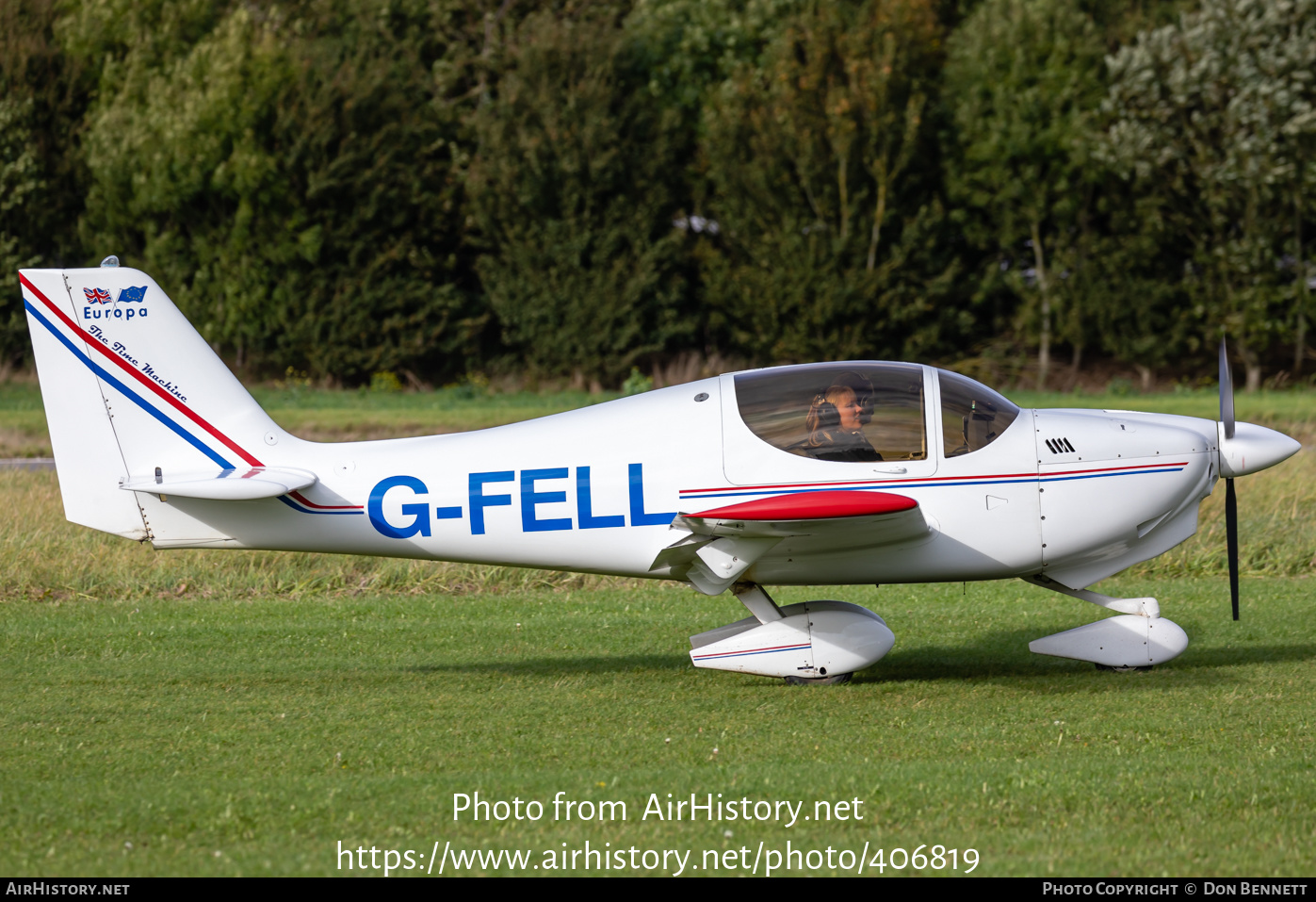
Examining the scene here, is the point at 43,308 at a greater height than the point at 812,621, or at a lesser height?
greater

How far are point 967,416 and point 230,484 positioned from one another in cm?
462

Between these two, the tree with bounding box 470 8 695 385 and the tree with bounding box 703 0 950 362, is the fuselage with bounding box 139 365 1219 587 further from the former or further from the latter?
the tree with bounding box 470 8 695 385

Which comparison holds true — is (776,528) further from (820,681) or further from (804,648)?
(820,681)

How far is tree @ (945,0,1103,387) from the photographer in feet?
120

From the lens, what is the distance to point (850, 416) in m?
7.80

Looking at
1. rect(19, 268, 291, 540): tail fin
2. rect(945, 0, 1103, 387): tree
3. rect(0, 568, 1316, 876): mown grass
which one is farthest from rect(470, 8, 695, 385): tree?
rect(19, 268, 291, 540): tail fin

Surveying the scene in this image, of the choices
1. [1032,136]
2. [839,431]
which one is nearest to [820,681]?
[839,431]

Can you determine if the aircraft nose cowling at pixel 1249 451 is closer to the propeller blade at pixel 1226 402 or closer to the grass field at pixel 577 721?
the propeller blade at pixel 1226 402

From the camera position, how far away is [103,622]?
10.1 m

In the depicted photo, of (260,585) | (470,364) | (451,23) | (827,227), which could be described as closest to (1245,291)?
(827,227)

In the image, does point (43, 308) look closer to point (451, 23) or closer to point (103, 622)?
point (103, 622)

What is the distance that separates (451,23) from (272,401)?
699 inches

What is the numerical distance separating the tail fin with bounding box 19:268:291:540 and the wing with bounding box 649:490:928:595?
9.58ft

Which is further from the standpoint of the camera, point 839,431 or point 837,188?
point 837,188
